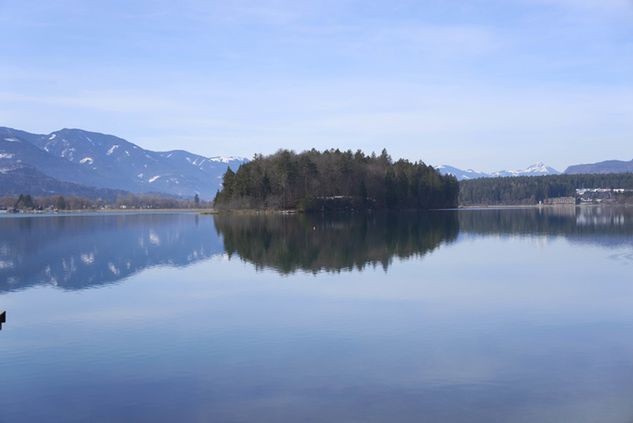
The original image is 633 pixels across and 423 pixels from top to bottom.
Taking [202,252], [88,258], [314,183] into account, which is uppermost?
[314,183]

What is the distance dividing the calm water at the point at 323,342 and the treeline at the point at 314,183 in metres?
90.8

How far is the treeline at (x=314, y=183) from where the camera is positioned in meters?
132

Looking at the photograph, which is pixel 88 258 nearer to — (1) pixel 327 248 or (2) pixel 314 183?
(1) pixel 327 248

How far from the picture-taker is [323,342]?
1908 centimetres

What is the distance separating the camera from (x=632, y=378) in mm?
14922

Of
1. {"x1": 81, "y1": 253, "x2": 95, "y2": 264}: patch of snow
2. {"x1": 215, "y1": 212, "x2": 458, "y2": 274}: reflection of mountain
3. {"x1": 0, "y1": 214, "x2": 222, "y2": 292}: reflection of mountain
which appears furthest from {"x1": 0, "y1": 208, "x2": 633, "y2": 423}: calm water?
{"x1": 81, "y1": 253, "x2": 95, "y2": 264}: patch of snow

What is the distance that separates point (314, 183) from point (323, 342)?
372 feet

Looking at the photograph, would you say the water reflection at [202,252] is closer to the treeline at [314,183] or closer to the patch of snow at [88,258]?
the patch of snow at [88,258]

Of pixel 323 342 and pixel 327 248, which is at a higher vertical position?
pixel 327 248

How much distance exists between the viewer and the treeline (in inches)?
5187

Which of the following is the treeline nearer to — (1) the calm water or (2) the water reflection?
(2) the water reflection

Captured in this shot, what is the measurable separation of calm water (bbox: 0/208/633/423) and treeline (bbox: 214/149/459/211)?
90.8 meters

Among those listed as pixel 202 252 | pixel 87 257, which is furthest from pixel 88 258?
pixel 202 252

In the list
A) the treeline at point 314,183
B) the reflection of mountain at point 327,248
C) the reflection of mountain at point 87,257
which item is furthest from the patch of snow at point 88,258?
the treeline at point 314,183
